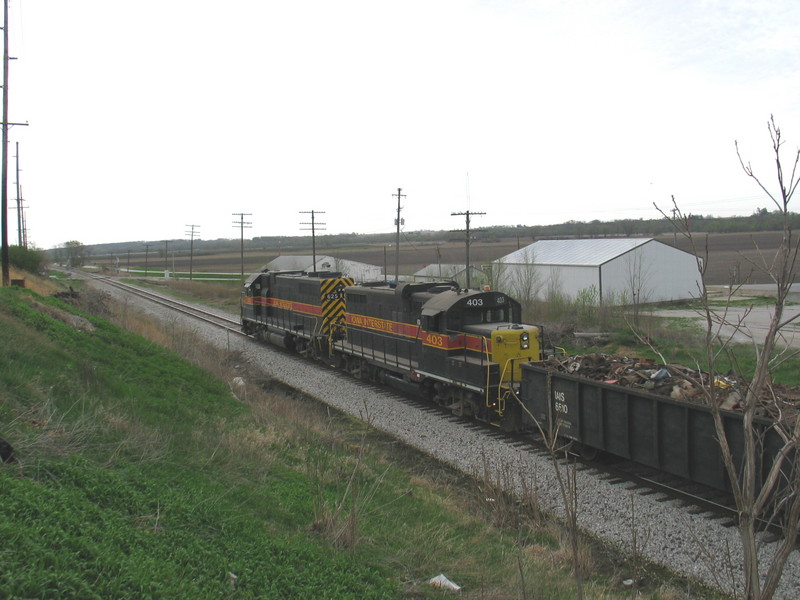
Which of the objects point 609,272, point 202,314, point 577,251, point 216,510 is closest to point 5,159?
point 202,314

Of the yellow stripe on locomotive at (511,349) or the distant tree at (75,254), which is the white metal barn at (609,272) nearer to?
the yellow stripe on locomotive at (511,349)

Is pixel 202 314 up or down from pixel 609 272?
down

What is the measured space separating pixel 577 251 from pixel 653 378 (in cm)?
3781

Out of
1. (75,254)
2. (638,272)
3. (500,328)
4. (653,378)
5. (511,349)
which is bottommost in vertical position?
(653,378)

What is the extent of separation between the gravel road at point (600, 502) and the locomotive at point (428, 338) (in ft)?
2.77

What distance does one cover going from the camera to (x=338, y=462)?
1162 cm

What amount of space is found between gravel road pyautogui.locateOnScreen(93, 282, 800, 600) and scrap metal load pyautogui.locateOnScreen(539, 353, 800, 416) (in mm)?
1882

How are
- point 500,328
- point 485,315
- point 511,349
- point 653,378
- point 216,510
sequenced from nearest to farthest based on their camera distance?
point 216,510
point 653,378
point 511,349
point 500,328
point 485,315

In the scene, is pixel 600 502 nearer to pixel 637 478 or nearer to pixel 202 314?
pixel 637 478

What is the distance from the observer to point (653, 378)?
12.1 metres

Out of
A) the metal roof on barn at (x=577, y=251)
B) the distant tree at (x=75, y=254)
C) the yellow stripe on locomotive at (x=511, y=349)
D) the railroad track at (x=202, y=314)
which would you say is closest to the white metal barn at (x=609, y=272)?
the metal roof on barn at (x=577, y=251)

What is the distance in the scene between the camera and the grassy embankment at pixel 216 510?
5.39 metres

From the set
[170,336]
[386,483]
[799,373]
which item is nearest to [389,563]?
[386,483]

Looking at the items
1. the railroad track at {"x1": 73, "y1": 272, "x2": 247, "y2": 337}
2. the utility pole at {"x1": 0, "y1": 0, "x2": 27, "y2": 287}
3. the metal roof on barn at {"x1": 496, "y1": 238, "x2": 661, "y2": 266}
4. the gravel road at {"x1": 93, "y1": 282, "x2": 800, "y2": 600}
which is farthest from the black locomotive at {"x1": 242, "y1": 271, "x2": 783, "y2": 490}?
the metal roof on barn at {"x1": 496, "y1": 238, "x2": 661, "y2": 266}
